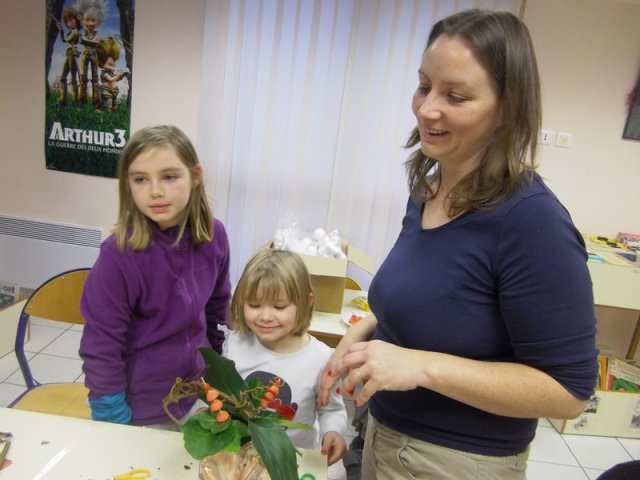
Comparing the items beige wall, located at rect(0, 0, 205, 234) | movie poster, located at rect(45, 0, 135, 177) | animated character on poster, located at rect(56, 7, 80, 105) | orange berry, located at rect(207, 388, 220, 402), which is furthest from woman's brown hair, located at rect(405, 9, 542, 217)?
animated character on poster, located at rect(56, 7, 80, 105)

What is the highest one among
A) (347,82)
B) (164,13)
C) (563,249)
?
(164,13)

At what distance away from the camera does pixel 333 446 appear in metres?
1.07

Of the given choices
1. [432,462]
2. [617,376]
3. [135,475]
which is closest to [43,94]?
[135,475]

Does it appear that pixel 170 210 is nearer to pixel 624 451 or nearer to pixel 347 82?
pixel 347 82

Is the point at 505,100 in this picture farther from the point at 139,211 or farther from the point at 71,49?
the point at 71,49

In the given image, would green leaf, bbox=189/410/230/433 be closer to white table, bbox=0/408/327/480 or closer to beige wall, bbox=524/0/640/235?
white table, bbox=0/408/327/480

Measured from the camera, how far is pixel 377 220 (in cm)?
286

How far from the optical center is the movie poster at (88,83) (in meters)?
2.79

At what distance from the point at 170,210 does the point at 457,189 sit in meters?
0.72

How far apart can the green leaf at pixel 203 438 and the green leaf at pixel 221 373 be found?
0.06m

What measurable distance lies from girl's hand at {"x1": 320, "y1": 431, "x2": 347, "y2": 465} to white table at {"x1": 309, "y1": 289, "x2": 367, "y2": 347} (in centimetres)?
75

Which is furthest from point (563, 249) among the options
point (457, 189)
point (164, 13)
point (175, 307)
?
point (164, 13)

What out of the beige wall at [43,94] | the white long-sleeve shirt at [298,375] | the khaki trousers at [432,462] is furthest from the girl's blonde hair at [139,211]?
the beige wall at [43,94]

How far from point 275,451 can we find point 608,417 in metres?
2.49
